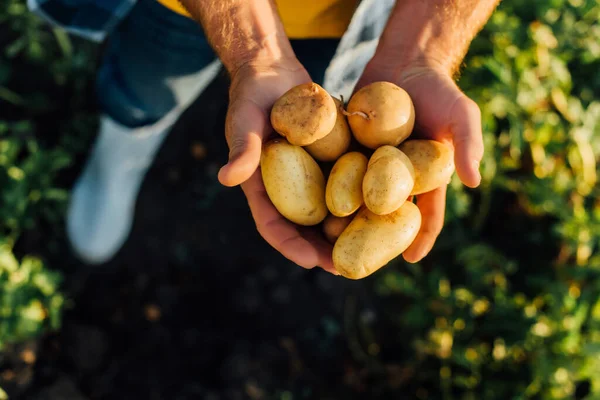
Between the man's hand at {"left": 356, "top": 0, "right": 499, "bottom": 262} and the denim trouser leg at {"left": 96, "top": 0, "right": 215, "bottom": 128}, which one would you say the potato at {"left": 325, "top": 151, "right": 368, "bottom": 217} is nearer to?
the man's hand at {"left": 356, "top": 0, "right": 499, "bottom": 262}

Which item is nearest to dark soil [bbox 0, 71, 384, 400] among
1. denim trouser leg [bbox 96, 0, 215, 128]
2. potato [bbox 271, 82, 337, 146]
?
denim trouser leg [bbox 96, 0, 215, 128]

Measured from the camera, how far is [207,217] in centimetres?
259

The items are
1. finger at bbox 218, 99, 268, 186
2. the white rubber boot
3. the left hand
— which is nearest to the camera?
finger at bbox 218, 99, 268, 186

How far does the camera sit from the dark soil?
2223mm

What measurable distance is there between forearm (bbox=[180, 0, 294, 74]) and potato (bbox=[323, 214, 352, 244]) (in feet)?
1.45

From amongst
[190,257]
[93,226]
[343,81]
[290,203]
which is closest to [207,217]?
[190,257]

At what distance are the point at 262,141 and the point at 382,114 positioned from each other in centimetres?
31

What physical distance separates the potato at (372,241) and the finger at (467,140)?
0.16 metres

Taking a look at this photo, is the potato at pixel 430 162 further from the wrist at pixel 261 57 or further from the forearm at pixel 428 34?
the wrist at pixel 261 57

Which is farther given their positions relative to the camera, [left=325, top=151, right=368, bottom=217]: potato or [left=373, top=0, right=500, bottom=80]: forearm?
[left=373, top=0, right=500, bottom=80]: forearm

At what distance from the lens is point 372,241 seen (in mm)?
1398

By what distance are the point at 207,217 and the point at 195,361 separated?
0.63 metres

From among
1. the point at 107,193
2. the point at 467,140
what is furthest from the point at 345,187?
the point at 107,193

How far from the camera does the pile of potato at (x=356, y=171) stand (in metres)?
1.39
